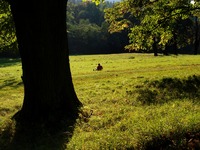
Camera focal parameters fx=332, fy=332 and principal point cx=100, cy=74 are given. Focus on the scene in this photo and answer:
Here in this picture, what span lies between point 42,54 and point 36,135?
8.75 ft

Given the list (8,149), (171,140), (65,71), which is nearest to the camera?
(171,140)

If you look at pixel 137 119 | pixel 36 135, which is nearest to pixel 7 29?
pixel 36 135

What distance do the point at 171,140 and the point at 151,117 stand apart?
1.88m

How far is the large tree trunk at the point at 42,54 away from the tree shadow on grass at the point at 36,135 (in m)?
0.47

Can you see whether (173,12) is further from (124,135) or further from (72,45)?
(72,45)

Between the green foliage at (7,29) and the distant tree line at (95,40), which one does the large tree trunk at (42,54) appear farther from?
the distant tree line at (95,40)

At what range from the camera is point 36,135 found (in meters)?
9.76

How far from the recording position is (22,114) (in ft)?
36.2

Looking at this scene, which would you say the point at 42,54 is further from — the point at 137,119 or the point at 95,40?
the point at 95,40

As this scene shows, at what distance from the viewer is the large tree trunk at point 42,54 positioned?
10641 millimetres

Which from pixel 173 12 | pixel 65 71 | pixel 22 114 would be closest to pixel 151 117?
pixel 65 71

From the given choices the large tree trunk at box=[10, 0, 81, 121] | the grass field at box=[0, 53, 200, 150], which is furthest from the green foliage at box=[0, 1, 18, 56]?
the large tree trunk at box=[10, 0, 81, 121]

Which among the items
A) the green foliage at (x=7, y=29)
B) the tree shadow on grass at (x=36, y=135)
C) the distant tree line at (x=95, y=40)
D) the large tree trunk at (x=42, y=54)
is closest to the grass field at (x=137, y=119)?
the tree shadow on grass at (x=36, y=135)

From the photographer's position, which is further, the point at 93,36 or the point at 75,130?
the point at 93,36
